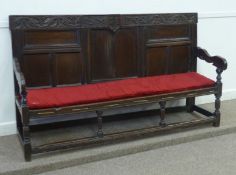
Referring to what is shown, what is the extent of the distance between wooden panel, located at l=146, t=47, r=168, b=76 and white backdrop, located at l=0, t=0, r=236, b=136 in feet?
1.28

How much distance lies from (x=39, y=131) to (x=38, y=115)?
2.15ft

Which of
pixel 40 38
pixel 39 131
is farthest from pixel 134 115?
pixel 40 38

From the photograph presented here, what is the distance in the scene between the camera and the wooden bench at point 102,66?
9.28ft

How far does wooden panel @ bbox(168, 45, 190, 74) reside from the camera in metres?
3.57

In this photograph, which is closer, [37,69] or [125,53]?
[37,69]

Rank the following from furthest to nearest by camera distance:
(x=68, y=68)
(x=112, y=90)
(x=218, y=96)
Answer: (x=218, y=96)
(x=68, y=68)
(x=112, y=90)

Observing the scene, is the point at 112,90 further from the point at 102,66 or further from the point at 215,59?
the point at 215,59

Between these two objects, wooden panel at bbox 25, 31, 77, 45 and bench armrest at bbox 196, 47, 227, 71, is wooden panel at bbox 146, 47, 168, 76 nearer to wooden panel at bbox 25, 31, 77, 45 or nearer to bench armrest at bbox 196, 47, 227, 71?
bench armrest at bbox 196, 47, 227, 71

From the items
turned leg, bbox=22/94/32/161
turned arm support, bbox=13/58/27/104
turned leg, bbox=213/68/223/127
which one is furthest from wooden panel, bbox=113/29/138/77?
turned leg, bbox=22/94/32/161

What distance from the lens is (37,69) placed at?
305 cm

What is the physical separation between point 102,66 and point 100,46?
0.59ft

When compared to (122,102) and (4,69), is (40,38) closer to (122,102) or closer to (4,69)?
(4,69)

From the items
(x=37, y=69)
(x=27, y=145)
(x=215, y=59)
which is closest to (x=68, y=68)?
(x=37, y=69)

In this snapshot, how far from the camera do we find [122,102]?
292 centimetres
